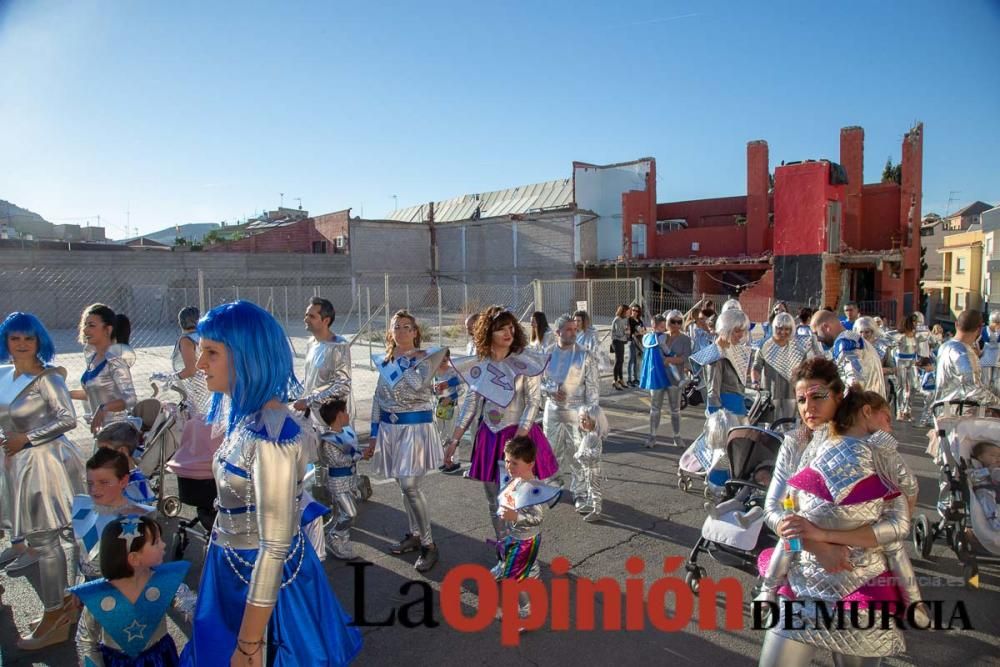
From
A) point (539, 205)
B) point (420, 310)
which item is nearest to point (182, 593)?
point (420, 310)

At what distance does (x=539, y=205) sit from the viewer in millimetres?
39156

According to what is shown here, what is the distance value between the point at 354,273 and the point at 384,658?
3349cm

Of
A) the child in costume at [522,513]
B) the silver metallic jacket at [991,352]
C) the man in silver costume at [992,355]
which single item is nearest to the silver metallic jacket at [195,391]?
the child in costume at [522,513]

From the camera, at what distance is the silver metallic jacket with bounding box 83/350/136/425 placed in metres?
4.98

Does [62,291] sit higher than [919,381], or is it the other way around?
[62,291]

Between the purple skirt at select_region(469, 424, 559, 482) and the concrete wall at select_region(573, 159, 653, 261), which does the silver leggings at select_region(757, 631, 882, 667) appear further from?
the concrete wall at select_region(573, 159, 653, 261)

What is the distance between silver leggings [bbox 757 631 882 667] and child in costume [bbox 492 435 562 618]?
4.83ft

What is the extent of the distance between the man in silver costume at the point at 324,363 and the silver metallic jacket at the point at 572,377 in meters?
1.82

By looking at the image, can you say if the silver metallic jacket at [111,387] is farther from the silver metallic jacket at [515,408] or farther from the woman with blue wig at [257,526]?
the woman with blue wig at [257,526]

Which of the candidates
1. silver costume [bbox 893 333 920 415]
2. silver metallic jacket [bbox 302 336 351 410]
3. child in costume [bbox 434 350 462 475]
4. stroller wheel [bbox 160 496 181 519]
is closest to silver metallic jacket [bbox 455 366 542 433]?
child in costume [bbox 434 350 462 475]

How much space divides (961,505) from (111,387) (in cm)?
646

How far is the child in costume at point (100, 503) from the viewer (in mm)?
3373

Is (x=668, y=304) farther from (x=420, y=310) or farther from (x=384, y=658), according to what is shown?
(x=384, y=658)

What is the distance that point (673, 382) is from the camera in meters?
8.88
